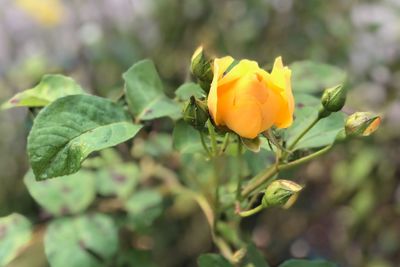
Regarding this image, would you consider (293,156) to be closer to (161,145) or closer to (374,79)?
(161,145)

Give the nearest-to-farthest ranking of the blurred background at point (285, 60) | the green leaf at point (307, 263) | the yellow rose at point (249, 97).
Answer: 1. the yellow rose at point (249, 97)
2. the green leaf at point (307, 263)
3. the blurred background at point (285, 60)

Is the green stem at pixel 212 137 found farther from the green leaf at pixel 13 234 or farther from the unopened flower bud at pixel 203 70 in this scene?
the green leaf at pixel 13 234

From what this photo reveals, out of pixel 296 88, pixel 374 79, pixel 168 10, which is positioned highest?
pixel 296 88

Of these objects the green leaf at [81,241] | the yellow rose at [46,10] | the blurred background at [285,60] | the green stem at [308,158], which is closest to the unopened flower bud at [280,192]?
the green stem at [308,158]

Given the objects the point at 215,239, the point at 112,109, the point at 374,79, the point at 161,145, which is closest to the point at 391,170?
the point at 374,79

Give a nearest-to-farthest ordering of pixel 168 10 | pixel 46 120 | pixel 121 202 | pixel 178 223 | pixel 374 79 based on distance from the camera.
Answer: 1. pixel 46 120
2. pixel 121 202
3. pixel 178 223
4. pixel 374 79
5. pixel 168 10

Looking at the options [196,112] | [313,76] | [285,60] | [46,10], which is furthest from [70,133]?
[46,10]

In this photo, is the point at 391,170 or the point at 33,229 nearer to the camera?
the point at 33,229

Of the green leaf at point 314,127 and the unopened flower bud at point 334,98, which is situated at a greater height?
the unopened flower bud at point 334,98
